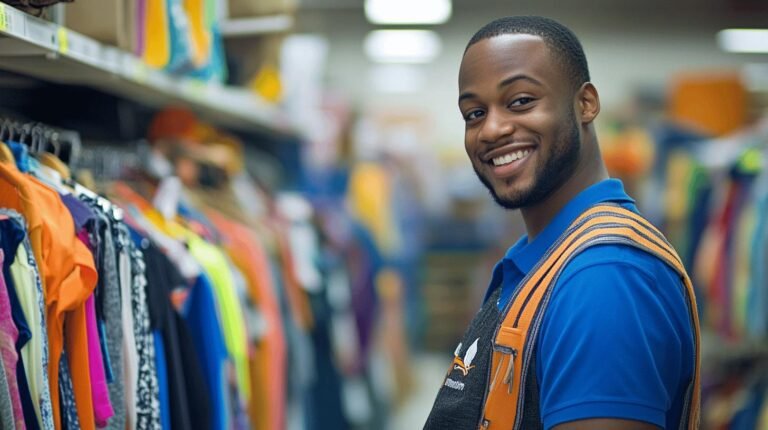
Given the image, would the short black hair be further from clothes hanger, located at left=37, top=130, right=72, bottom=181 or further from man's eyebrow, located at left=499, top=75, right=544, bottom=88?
clothes hanger, located at left=37, top=130, right=72, bottom=181

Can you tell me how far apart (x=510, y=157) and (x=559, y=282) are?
30cm

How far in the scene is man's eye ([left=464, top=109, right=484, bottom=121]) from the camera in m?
1.78

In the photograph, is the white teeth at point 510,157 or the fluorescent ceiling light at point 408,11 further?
the fluorescent ceiling light at point 408,11

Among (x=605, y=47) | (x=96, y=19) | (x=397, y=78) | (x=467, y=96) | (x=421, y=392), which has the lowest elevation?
(x=421, y=392)

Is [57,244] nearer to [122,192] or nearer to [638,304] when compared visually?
[122,192]

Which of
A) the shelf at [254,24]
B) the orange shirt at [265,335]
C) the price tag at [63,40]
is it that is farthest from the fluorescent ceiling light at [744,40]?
the price tag at [63,40]

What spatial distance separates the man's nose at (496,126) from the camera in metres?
1.69

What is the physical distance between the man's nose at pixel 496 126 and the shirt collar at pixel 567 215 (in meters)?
0.18

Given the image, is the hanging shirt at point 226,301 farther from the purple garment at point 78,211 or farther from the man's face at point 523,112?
the man's face at point 523,112

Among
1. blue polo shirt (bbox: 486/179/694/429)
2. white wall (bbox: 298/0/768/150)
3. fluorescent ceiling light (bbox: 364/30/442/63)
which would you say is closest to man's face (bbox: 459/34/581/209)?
blue polo shirt (bbox: 486/179/694/429)

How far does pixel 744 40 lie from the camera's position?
36.8 feet

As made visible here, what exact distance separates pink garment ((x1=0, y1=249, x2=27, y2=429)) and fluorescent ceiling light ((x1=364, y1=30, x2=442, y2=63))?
952 centimetres

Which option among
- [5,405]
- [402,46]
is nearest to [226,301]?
[5,405]

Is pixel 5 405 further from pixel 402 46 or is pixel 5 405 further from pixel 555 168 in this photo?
pixel 402 46
